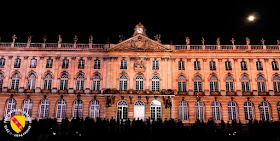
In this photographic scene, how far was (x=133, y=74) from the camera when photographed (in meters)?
37.7

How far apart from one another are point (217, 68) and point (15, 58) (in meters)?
33.4

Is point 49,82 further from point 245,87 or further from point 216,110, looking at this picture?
point 245,87

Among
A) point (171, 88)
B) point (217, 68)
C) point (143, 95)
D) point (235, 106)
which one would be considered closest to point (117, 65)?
point (143, 95)

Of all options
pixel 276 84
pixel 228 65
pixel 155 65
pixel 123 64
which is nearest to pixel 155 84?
pixel 155 65

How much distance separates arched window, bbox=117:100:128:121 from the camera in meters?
36.0

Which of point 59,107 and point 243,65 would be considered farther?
point 243,65

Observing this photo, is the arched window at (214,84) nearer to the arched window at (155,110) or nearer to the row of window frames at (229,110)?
the row of window frames at (229,110)

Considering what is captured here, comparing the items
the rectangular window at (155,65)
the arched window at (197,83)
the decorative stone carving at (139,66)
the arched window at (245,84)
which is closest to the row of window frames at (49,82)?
the decorative stone carving at (139,66)

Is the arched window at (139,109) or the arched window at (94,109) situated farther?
the arched window at (94,109)

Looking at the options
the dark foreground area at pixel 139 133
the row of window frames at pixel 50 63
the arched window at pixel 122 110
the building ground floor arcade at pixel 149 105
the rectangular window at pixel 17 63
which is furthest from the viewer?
the row of window frames at pixel 50 63

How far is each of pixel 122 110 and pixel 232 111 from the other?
56.6 feet

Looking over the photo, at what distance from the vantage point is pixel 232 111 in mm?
37031

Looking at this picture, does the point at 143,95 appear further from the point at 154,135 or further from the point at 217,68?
the point at 154,135

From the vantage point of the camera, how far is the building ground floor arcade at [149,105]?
3628 centimetres
